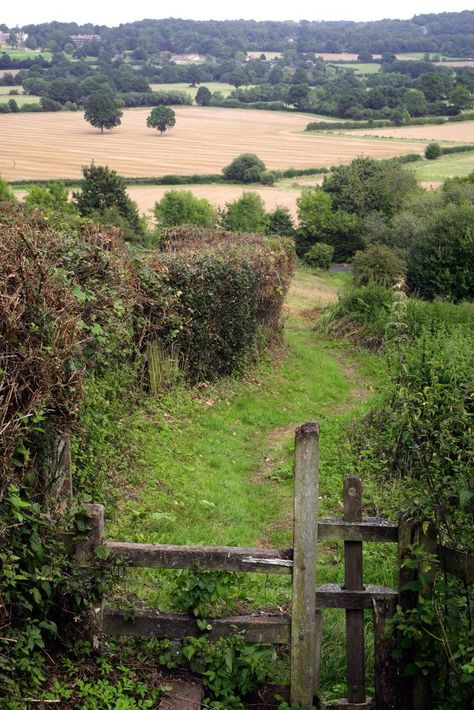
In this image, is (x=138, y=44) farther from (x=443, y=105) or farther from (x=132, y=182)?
(x=132, y=182)

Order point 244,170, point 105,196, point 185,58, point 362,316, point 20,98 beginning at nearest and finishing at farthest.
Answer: point 362,316
point 105,196
point 244,170
point 20,98
point 185,58

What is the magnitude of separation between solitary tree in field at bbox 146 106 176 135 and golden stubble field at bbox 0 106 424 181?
0.89 meters

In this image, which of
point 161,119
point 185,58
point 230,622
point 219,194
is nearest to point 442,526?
point 230,622

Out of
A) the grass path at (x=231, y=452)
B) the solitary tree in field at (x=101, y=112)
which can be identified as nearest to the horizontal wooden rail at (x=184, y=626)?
the grass path at (x=231, y=452)

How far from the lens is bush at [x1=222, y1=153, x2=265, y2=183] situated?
74.9 m

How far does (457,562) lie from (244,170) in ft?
239

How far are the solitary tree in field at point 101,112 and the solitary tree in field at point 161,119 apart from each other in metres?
4.04

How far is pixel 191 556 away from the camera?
203 inches

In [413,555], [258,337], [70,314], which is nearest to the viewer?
[413,555]

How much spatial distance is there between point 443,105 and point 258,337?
10358cm

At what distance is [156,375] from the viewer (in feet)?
43.8

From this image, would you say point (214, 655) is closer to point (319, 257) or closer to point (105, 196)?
point (105, 196)

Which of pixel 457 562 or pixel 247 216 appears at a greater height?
pixel 457 562

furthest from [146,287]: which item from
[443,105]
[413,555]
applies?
[443,105]
